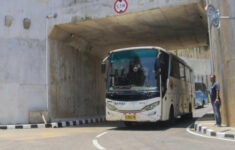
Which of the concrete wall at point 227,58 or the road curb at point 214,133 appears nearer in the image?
the road curb at point 214,133

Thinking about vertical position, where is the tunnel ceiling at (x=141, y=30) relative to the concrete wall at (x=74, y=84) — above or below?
above

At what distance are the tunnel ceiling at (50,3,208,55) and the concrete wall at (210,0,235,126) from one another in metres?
2.78

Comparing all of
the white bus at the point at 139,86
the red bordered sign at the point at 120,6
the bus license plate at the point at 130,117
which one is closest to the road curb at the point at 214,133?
the white bus at the point at 139,86

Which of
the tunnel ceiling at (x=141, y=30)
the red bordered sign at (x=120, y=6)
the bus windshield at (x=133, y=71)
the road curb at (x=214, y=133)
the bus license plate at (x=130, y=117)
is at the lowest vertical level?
the road curb at (x=214, y=133)

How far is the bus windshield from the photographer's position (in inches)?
436

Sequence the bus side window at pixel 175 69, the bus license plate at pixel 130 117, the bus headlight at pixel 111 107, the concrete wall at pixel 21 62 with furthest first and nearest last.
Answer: the concrete wall at pixel 21 62 → the bus side window at pixel 175 69 → the bus headlight at pixel 111 107 → the bus license plate at pixel 130 117

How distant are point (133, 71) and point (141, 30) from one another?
605 cm

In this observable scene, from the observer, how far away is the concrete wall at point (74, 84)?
1571cm

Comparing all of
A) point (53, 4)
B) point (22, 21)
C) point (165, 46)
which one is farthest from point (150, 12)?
point (165, 46)

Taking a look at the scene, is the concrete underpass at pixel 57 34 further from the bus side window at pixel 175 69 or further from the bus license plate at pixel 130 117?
the bus license plate at pixel 130 117

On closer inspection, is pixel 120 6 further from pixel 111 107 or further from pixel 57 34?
pixel 111 107

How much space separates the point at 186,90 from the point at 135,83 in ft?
21.6

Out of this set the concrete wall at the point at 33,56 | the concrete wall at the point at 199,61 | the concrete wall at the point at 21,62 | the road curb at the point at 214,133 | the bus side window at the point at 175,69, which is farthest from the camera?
the concrete wall at the point at 199,61

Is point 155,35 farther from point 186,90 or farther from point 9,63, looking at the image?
point 9,63
